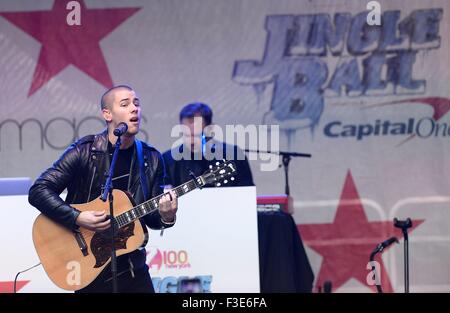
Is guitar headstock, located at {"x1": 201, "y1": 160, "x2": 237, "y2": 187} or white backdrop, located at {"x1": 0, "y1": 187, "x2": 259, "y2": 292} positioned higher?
guitar headstock, located at {"x1": 201, "y1": 160, "x2": 237, "y2": 187}

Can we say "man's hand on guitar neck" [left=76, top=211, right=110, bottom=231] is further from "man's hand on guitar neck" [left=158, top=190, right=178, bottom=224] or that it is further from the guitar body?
"man's hand on guitar neck" [left=158, top=190, right=178, bottom=224]

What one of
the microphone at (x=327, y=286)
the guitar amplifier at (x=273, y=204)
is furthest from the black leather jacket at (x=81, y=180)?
the microphone at (x=327, y=286)

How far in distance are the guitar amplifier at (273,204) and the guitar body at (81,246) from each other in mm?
1500

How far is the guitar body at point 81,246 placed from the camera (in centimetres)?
608

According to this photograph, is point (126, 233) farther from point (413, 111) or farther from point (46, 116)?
point (413, 111)

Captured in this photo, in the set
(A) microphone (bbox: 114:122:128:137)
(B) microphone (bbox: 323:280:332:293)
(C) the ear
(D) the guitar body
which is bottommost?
(B) microphone (bbox: 323:280:332:293)

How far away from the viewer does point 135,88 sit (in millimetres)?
8539

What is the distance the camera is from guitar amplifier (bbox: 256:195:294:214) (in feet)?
24.1

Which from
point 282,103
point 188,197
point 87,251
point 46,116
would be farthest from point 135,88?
point 87,251

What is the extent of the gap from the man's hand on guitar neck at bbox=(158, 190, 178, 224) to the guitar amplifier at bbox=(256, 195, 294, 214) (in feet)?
4.76

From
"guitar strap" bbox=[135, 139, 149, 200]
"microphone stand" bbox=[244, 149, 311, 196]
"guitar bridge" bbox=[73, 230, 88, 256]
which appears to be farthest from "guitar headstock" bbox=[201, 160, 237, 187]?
"microphone stand" bbox=[244, 149, 311, 196]

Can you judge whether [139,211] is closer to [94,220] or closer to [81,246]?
[94,220]
